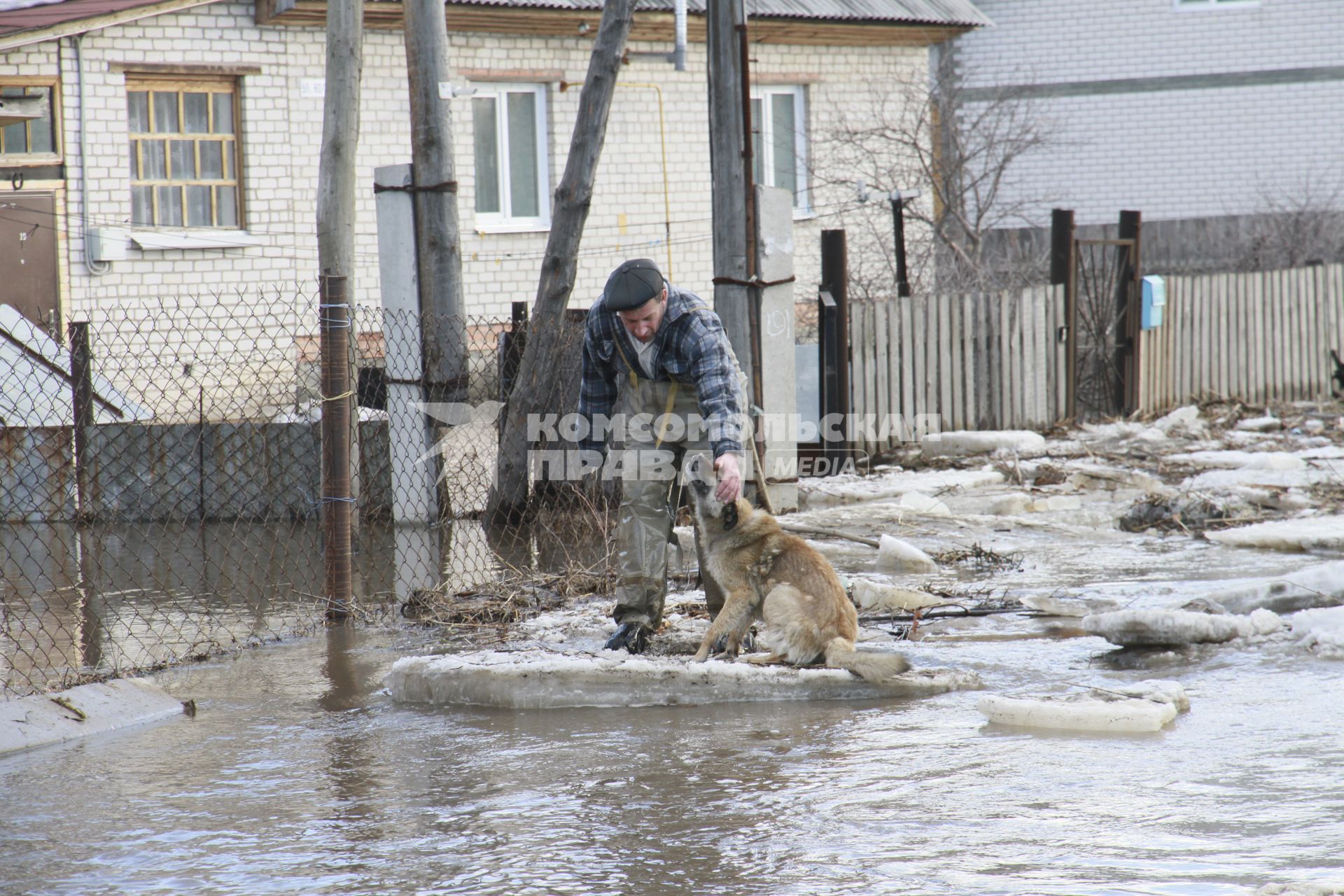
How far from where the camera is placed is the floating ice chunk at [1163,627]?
512cm

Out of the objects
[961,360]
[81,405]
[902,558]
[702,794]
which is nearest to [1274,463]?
[961,360]

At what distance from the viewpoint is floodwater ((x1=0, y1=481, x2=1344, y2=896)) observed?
3.13 m

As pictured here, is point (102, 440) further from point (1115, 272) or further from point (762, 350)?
point (1115, 272)

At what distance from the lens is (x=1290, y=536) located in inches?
289

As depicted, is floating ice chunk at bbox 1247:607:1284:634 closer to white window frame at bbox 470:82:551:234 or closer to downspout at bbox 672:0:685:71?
downspout at bbox 672:0:685:71

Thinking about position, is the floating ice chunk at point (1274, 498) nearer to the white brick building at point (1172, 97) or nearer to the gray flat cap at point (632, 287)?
the gray flat cap at point (632, 287)

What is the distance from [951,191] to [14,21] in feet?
36.4

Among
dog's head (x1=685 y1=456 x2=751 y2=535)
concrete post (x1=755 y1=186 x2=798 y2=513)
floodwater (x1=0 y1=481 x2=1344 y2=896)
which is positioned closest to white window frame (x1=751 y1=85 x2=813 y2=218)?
concrete post (x1=755 y1=186 x2=798 y2=513)

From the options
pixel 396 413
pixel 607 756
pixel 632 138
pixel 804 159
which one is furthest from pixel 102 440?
pixel 804 159

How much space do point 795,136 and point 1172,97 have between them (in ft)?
26.0

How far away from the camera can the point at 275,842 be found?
3400 millimetres

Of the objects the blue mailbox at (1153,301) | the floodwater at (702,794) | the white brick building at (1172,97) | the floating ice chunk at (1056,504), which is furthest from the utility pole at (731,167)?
the white brick building at (1172,97)

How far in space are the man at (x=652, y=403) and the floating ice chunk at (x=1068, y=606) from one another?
1.62m

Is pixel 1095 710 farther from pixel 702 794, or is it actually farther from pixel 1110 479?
pixel 1110 479
